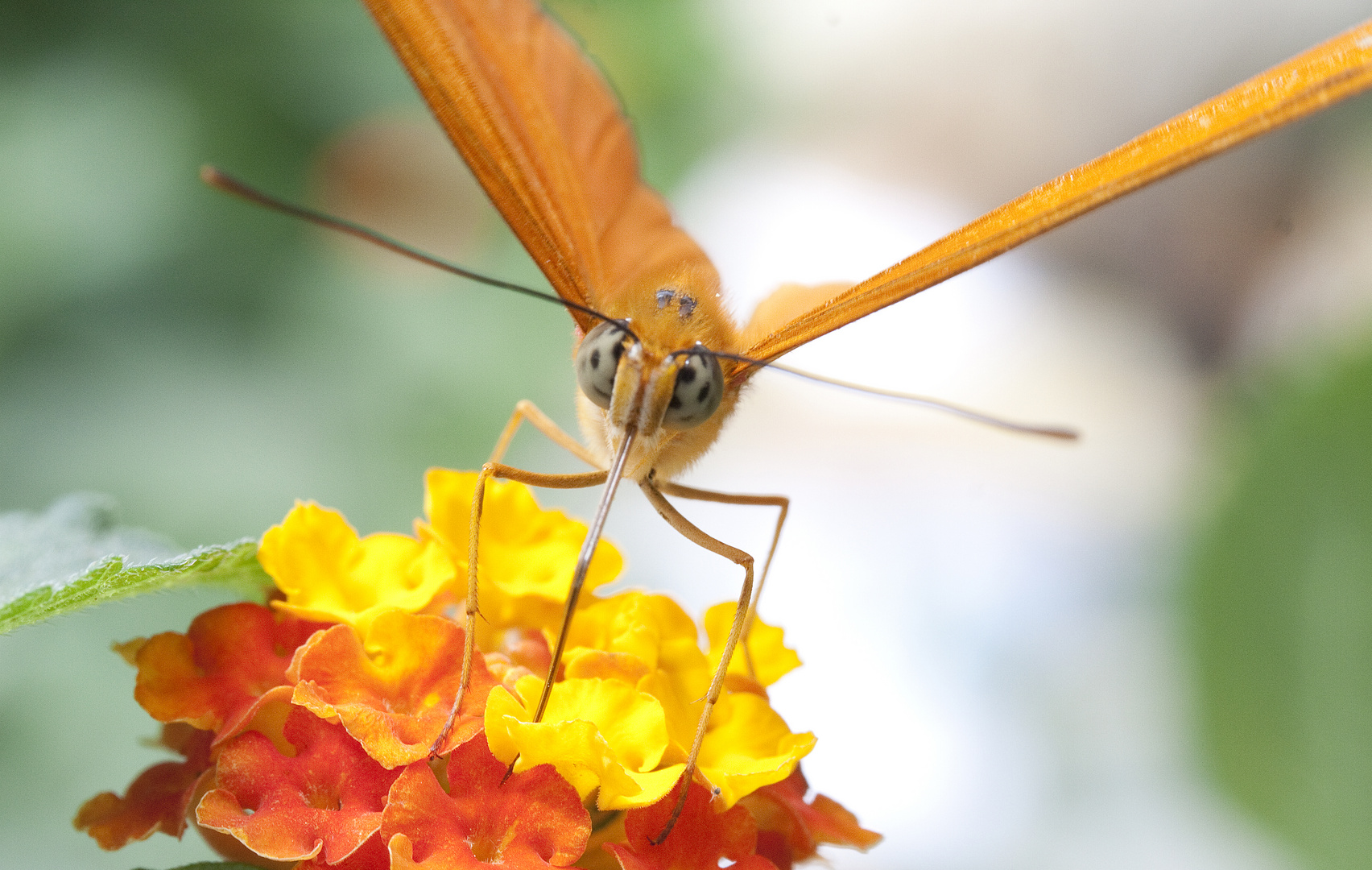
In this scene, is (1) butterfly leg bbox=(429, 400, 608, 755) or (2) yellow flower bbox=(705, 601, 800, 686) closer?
(1) butterfly leg bbox=(429, 400, 608, 755)

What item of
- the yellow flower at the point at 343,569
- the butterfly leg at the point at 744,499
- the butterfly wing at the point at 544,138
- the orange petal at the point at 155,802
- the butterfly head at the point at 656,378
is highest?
the butterfly wing at the point at 544,138

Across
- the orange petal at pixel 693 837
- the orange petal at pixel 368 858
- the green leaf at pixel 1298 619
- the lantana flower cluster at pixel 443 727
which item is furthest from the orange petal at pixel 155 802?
the green leaf at pixel 1298 619

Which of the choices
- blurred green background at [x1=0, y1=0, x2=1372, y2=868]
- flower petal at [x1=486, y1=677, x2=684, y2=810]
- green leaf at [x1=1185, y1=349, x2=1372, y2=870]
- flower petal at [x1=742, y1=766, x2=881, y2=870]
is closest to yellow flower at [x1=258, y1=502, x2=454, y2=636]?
flower petal at [x1=486, y1=677, x2=684, y2=810]

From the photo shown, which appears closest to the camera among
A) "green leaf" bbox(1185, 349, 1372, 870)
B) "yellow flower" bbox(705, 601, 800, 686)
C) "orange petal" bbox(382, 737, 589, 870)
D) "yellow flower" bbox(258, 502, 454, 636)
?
"orange petal" bbox(382, 737, 589, 870)

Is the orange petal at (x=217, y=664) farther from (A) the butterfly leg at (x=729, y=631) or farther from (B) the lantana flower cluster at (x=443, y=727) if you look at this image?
(A) the butterfly leg at (x=729, y=631)

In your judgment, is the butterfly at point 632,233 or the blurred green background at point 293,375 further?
the blurred green background at point 293,375

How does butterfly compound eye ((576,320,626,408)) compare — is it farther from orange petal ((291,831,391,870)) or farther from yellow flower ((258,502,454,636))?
orange petal ((291,831,391,870))

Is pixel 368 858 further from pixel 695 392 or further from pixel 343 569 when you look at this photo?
pixel 695 392
